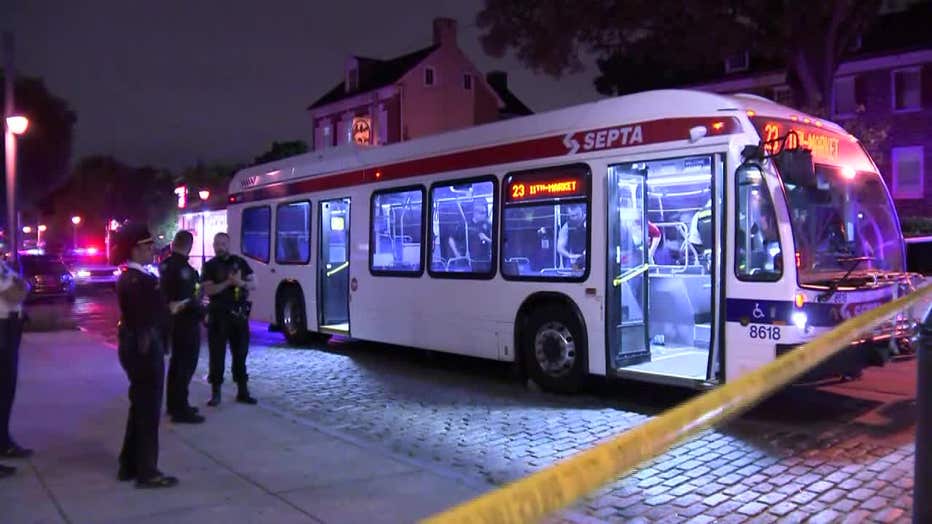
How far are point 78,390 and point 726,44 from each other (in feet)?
57.3

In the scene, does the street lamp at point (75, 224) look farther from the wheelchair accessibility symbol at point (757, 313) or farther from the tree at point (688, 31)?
the wheelchair accessibility symbol at point (757, 313)

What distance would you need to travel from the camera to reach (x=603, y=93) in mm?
41531

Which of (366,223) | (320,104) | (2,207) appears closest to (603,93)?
(320,104)

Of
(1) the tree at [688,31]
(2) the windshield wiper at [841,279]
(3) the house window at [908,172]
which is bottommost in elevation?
(2) the windshield wiper at [841,279]

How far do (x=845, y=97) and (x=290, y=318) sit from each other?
91.8 ft

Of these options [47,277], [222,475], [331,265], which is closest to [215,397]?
[222,475]

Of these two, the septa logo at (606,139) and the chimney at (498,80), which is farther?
the chimney at (498,80)

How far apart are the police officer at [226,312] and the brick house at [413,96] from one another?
3560cm

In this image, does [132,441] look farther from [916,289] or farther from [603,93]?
[603,93]

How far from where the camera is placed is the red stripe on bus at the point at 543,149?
8.13m

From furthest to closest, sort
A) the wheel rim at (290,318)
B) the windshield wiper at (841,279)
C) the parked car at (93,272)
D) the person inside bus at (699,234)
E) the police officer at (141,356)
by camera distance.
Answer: the parked car at (93,272) < the wheel rim at (290,318) < the person inside bus at (699,234) < the windshield wiper at (841,279) < the police officer at (141,356)

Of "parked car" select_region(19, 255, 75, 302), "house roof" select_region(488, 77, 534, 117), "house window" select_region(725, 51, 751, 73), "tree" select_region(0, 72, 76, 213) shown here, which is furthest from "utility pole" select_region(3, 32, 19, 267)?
"house roof" select_region(488, 77, 534, 117)

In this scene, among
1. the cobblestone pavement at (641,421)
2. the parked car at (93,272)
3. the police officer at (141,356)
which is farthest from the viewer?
the parked car at (93,272)

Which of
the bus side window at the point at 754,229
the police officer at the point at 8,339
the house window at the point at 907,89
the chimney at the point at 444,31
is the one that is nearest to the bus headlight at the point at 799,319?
the bus side window at the point at 754,229
